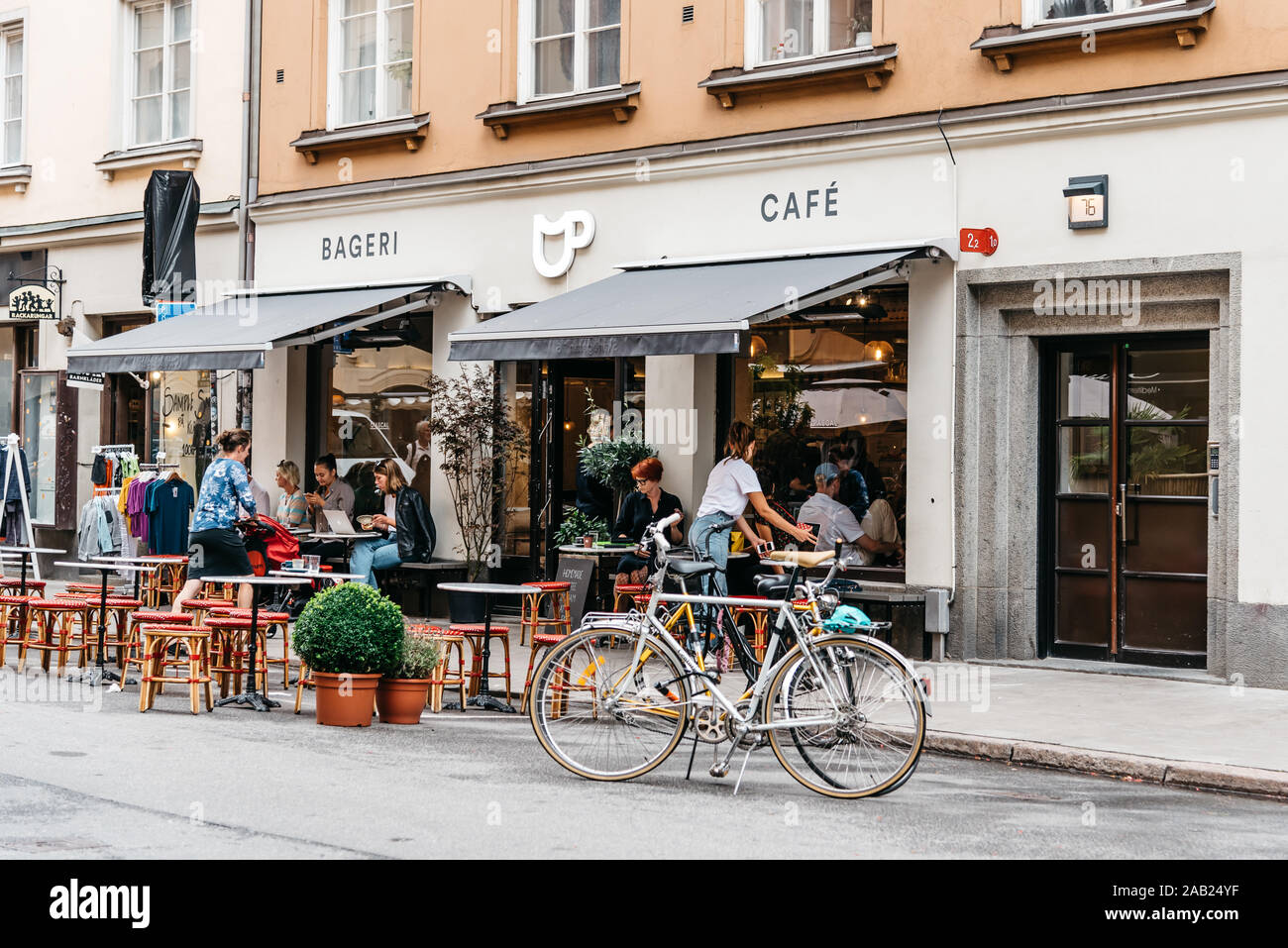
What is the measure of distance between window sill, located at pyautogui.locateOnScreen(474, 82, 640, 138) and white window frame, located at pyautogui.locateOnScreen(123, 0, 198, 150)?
14.4ft

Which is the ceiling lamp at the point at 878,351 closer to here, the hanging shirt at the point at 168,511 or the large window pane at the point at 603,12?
the large window pane at the point at 603,12

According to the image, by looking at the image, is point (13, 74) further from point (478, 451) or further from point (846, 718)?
point (846, 718)

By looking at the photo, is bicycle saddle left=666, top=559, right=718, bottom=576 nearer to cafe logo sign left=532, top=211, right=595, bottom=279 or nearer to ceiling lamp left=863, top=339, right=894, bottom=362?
ceiling lamp left=863, top=339, right=894, bottom=362

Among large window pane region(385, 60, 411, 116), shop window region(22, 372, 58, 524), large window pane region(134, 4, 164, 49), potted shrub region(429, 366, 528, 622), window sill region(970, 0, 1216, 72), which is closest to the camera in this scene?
window sill region(970, 0, 1216, 72)

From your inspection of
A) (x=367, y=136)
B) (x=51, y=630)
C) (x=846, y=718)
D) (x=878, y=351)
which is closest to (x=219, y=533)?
(x=51, y=630)

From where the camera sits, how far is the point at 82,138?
1923 centimetres

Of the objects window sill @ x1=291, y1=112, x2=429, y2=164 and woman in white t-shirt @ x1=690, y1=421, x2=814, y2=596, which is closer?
woman in white t-shirt @ x1=690, y1=421, x2=814, y2=596

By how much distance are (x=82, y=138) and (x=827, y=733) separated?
14.7m

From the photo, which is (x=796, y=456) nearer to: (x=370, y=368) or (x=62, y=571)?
(x=370, y=368)

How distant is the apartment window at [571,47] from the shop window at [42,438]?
24.9 ft

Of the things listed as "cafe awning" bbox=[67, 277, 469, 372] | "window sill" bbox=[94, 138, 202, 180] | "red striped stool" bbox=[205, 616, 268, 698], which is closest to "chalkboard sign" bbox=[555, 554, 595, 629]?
"red striped stool" bbox=[205, 616, 268, 698]

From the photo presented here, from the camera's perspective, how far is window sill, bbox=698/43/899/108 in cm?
1291

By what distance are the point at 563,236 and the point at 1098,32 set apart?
531cm
